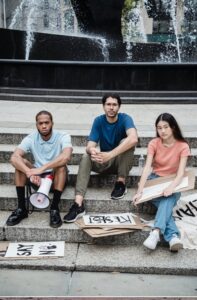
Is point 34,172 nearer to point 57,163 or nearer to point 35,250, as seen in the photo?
point 57,163

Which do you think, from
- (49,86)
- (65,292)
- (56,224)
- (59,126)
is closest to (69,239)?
(56,224)

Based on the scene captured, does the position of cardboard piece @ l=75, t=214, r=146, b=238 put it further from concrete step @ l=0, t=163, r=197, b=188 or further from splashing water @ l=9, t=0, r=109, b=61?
splashing water @ l=9, t=0, r=109, b=61

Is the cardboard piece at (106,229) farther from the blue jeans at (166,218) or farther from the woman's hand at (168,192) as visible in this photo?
the woman's hand at (168,192)

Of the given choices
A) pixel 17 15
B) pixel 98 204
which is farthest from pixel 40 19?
pixel 98 204

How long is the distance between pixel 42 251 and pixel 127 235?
91 centimetres

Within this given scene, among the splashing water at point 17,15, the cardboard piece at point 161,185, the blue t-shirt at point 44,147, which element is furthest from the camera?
the splashing water at point 17,15

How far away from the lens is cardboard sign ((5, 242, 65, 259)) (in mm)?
4168

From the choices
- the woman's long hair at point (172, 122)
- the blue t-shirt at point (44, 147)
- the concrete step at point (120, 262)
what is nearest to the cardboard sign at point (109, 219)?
the concrete step at point (120, 262)

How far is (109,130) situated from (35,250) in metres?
1.65

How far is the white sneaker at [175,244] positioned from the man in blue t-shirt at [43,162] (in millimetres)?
1215

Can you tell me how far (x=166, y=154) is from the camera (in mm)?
4605

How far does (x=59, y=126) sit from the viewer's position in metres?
6.95

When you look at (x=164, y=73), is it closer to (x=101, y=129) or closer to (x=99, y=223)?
(x=101, y=129)

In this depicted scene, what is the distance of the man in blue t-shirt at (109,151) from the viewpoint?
4.73 m
